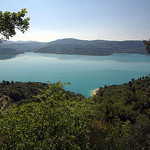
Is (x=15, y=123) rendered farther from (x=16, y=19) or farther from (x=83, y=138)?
(x=16, y=19)

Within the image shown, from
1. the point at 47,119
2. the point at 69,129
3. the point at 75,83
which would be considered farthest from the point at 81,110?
the point at 75,83

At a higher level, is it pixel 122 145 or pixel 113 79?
pixel 122 145

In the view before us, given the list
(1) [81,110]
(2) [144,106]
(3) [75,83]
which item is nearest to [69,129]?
(1) [81,110]

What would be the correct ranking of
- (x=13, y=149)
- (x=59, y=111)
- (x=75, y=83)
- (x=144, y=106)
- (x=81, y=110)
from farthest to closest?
1. (x=75, y=83)
2. (x=144, y=106)
3. (x=81, y=110)
4. (x=59, y=111)
5. (x=13, y=149)

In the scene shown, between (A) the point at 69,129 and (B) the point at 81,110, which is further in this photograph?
(B) the point at 81,110

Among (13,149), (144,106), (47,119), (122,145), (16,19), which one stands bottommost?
(144,106)

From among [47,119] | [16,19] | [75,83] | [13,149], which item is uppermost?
[16,19]

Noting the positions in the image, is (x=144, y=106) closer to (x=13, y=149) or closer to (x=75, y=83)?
(x=13, y=149)

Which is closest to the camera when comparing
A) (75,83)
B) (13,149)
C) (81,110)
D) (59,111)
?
(13,149)

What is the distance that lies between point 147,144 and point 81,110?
2.73 meters

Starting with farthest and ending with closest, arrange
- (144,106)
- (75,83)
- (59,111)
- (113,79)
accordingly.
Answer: (113,79) → (75,83) → (144,106) → (59,111)

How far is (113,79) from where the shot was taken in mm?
88750

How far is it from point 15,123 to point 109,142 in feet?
11.9

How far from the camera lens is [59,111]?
4.54m
